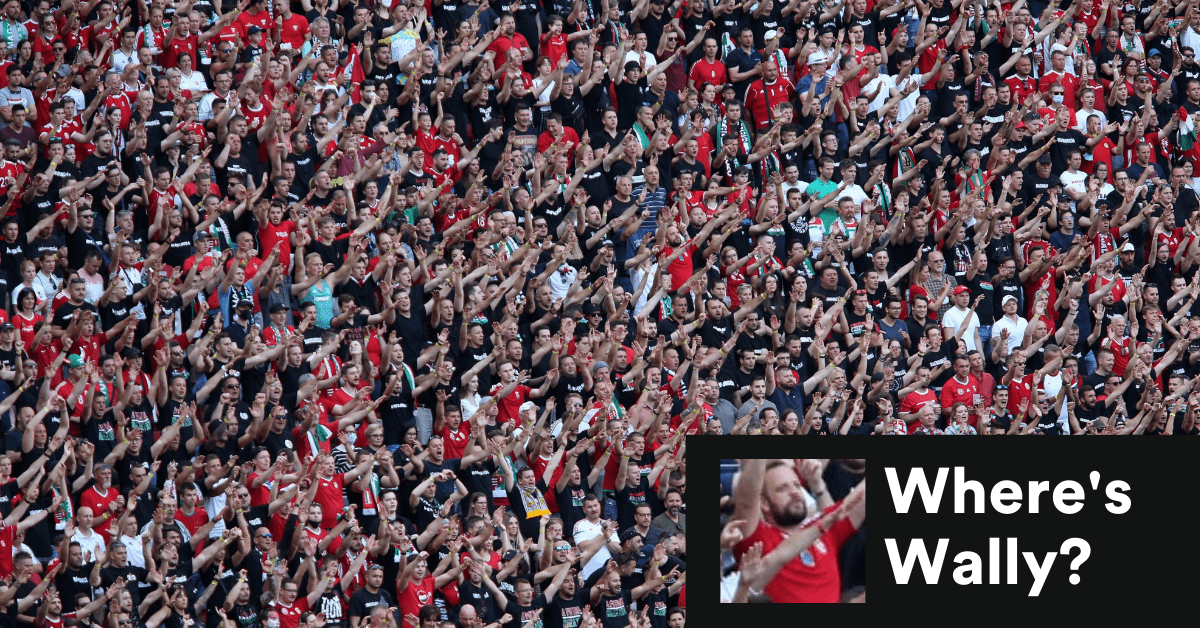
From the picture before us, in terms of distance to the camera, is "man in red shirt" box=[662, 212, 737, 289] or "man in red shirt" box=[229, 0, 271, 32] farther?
"man in red shirt" box=[662, 212, 737, 289]

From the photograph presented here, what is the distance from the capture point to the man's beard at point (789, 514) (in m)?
11.0

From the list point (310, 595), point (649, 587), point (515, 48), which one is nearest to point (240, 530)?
point (310, 595)

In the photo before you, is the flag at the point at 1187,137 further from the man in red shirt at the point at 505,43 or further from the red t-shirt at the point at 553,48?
the man in red shirt at the point at 505,43

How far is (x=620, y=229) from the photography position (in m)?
17.3

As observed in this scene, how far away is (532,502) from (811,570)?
505 centimetres

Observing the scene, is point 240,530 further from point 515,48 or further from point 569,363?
point 515,48

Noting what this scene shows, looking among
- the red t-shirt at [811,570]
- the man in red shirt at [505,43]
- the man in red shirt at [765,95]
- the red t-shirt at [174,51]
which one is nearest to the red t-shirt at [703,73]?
the man in red shirt at [765,95]

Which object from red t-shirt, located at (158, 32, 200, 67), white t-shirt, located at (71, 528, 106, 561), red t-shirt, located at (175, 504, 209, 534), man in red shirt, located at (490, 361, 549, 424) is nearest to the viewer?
white t-shirt, located at (71, 528, 106, 561)

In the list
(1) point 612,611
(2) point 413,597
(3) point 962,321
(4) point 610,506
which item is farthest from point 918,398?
(2) point 413,597

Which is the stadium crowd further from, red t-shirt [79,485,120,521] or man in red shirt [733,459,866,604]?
man in red shirt [733,459,866,604]

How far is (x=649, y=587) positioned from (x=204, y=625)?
323cm

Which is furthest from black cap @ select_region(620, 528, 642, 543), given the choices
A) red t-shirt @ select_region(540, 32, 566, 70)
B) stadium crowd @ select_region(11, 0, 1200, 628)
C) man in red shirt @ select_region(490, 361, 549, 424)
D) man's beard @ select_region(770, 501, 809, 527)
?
man's beard @ select_region(770, 501, 809, 527)

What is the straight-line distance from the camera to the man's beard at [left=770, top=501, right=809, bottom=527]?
1096 cm

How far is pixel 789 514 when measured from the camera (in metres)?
11.0
